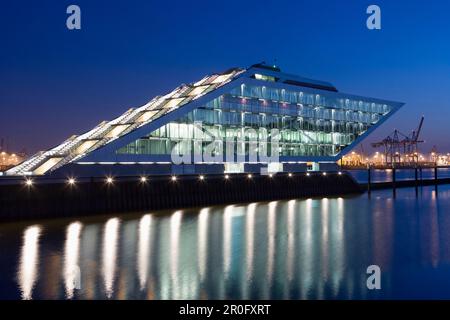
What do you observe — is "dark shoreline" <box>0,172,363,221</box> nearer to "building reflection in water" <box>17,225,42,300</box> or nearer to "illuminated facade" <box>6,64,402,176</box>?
"building reflection in water" <box>17,225,42,300</box>

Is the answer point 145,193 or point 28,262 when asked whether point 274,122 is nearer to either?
point 145,193

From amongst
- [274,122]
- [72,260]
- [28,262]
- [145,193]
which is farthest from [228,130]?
[28,262]

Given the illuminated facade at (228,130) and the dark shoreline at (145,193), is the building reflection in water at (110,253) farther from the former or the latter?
the illuminated facade at (228,130)

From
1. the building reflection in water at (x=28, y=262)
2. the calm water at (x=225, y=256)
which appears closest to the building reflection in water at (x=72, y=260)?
the calm water at (x=225, y=256)

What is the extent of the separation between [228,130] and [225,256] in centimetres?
3229

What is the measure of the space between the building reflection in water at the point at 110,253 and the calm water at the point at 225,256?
0.13 ft

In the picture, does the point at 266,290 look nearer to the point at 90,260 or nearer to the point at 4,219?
the point at 90,260

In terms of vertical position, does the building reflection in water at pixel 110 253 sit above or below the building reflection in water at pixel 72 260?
below

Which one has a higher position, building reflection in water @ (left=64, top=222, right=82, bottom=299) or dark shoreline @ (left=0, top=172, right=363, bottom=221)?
dark shoreline @ (left=0, top=172, right=363, bottom=221)

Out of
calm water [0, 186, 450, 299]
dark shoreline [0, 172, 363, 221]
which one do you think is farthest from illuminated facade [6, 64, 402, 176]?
→ calm water [0, 186, 450, 299]

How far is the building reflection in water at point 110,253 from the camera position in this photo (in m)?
15.9

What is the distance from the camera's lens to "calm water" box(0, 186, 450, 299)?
1541 cm

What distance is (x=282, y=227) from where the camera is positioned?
1187 inches

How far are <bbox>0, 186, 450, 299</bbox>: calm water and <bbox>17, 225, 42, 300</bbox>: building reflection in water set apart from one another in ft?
0.17
